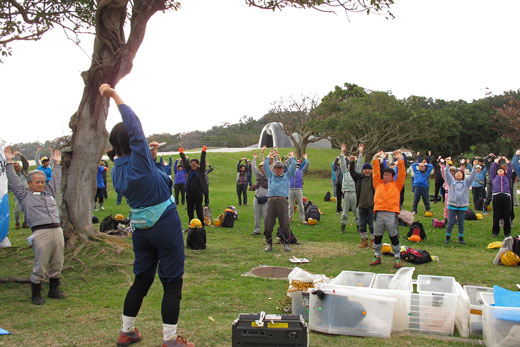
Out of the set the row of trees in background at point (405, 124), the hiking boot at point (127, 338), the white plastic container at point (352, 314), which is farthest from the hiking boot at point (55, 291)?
the row of trees in background at point (405, 124)

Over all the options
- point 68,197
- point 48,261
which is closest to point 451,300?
point 48,261

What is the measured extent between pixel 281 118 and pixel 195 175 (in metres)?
29.3

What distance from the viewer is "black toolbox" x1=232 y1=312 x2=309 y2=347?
371cm

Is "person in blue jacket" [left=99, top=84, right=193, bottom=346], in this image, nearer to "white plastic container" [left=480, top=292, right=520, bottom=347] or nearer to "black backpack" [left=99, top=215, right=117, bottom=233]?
"white plastic container" [left=480, top=292, right=520, bottom=347]

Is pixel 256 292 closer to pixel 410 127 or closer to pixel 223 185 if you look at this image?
pixel 223 185

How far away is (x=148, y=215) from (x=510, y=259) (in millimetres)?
7050

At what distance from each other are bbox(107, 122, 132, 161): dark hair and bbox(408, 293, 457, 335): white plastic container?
3.36 metres

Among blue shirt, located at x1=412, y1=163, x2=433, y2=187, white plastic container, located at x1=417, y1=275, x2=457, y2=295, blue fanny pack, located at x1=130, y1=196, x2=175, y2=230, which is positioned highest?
blue fanny pack, located at x1=130, y1=196, x2=175, y2=230

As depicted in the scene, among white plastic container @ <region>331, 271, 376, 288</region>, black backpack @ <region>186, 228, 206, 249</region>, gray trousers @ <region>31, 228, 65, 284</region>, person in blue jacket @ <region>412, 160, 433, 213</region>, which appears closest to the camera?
gray trousers @ <region>31, 228, 65, 284</region>

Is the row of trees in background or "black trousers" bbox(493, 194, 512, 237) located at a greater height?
the row of trees in background

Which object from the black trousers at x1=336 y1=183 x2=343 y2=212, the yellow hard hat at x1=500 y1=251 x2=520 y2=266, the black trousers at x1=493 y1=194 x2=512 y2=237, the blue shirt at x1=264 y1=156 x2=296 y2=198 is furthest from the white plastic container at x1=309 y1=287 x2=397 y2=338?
the black trousers at x1=336 y1=183 x2=343 y2=212

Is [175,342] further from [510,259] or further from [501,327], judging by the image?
[510,259]

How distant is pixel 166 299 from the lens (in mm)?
3871

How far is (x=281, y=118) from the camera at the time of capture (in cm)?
4022
